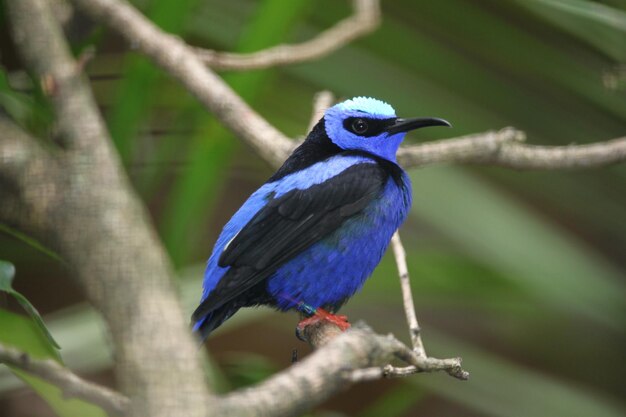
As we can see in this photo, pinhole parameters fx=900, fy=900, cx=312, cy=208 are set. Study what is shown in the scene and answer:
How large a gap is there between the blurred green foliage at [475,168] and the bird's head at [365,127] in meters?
0.42

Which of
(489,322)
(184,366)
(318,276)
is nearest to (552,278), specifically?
(489,322)

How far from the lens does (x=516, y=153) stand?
8.14ft

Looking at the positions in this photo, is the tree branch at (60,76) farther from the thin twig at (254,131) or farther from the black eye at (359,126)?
the black eye at (359,126)

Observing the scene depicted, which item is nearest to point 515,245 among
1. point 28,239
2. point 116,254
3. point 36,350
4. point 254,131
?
point 254,131

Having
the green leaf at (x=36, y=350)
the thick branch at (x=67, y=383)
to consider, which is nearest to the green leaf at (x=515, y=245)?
the green leaf at (x=36, y=350)

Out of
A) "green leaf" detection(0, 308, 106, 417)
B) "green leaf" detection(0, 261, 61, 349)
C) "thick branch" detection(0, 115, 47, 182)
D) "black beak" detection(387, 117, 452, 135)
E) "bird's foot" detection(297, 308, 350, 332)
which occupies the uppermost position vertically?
"black beak" detection(387, 117, 452, 135)

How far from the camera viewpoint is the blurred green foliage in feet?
11.6

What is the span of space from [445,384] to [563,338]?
91 cm

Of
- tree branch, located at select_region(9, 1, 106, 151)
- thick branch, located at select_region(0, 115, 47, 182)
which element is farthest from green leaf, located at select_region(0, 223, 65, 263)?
tree branch, located at select_region(9, 1, 106, 151)

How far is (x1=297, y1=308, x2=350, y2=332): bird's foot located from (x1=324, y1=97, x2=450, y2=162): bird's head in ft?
1.87

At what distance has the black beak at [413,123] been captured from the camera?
2.59 metres

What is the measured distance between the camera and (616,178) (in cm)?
408

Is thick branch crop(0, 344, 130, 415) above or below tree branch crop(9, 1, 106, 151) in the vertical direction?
below

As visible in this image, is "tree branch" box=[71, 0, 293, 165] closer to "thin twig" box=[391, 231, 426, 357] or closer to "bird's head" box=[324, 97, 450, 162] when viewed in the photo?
"bird's head" box=[324, 97, 450, 162]
